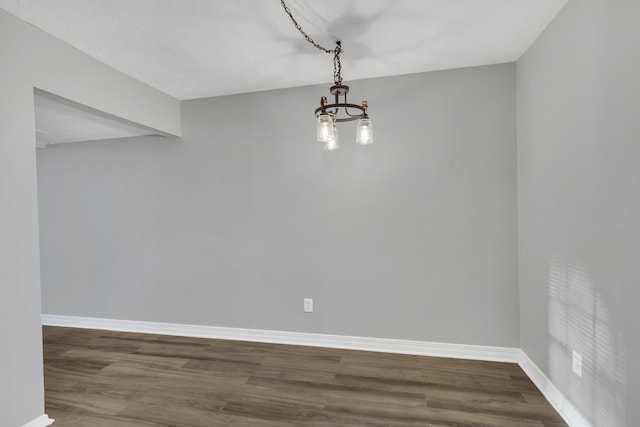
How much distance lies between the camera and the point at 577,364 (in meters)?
1.83

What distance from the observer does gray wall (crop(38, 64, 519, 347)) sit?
272 centimetres

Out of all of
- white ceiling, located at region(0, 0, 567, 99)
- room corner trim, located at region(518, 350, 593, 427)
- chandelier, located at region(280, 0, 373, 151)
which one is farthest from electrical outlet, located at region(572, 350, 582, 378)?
white ceiling, located at region(0, 0, 567, 99)

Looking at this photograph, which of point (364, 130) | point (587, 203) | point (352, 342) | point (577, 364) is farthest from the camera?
point (352, 342)

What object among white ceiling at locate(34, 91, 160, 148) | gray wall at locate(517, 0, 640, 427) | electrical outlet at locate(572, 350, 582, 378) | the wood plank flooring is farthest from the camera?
white ceiling at locate(34, 91, 160, 148)

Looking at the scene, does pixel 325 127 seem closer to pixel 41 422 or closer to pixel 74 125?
pixel 41 422

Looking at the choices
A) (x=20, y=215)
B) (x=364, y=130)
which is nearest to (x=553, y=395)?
(x=364, y=130)

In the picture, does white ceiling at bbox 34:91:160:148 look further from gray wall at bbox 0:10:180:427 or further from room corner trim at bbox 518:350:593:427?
room corner trim at bbox 518:350:593:427

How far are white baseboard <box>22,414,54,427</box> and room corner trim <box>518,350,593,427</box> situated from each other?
10.3 feet

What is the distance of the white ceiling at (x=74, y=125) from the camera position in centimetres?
263

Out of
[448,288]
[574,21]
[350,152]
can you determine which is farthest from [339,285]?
[574,21]

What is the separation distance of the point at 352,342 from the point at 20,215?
261cm

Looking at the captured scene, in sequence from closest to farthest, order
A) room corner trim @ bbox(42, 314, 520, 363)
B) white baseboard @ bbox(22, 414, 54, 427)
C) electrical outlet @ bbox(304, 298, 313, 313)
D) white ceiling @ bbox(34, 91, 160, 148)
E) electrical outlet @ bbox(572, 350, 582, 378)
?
electrical outlet @ bbox(572, 350, 582, 378) → white baseboard @ bbox(22, 414, 54, 427) → white ceiling @ bbox(34, 91, 160, 148) → room corner trim @ bbox(42, 314, 520, 363) → electrical outlet @ bbox(304, 298, 313, 313)

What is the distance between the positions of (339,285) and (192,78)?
7.45 feet

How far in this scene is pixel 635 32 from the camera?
4.49 ft
